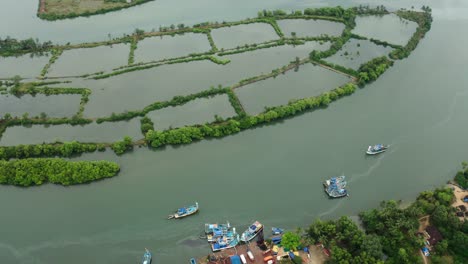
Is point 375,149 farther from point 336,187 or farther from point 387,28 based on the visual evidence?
point 387,28

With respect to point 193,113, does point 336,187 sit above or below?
below

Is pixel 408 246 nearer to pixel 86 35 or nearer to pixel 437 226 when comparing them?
pixel 437 226

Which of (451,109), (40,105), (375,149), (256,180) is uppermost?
(451,109)

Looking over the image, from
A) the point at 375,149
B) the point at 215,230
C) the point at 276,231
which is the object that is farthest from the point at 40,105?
the point at 375,149

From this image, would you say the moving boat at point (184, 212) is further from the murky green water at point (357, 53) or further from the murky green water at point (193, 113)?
the murky green water at point (357, 53)

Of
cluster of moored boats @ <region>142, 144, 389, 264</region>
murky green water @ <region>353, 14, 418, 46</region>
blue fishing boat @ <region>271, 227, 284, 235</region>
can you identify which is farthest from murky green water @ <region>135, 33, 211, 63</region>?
blue fishing boat @ <region>271, 227, 284, 235</region>

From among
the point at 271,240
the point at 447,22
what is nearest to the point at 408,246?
the point at 271,240
